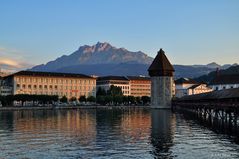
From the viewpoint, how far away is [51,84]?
16838 cm

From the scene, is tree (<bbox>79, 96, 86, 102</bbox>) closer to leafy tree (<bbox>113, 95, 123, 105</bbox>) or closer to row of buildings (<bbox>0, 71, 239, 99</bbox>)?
row of buildings (<bbox>0, 71, 239, 99</bbox>)

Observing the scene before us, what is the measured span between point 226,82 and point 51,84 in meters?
69.4

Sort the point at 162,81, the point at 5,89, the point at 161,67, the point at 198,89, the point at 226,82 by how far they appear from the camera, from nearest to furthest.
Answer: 1. the point at 161,67
2. the point at 162,81
3. the point at 226,82
4. the point at 5,89
5. the point at 198,89

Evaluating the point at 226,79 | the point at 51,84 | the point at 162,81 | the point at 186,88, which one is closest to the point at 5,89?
the point at 51,84

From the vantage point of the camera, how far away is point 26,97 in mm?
137375

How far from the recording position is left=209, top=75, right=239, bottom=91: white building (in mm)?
125488

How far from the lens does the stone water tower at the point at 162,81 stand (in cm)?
11862

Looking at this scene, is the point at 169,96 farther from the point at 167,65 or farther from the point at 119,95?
the point at 119,95

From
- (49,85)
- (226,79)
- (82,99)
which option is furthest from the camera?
(49,85)

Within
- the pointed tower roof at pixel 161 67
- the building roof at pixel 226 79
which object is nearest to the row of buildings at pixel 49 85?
the building roof at pixel 226 79

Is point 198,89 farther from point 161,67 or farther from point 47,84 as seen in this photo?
point 161,67

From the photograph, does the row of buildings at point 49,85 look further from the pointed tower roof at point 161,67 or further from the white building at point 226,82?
the pointed tower roof at point 161,67

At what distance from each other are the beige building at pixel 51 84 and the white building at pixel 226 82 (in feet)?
194

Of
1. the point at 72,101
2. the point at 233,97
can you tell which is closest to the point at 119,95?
the point at 72,101
